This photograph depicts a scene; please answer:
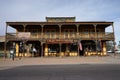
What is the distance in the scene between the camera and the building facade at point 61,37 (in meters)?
31.6

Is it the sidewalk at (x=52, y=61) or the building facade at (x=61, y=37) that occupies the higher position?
the building facade at (x=61, y=37)

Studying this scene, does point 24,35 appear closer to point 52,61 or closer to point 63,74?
point 52,61

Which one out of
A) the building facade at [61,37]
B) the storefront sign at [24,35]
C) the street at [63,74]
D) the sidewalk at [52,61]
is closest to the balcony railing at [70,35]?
the building facade at [61,37]

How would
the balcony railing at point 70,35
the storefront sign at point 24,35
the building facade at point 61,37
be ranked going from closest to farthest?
the storefront sign at point 24,35 → the building facade at point 61,37 → the balcony railing at point 70,35

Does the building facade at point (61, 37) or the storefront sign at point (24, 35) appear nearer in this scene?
the storefront sign at point (24, 35)

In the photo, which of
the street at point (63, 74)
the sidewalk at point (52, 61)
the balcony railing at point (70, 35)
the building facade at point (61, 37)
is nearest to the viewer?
the street at point (63, 74)

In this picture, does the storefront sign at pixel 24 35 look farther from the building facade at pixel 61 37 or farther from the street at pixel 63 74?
the street at pixel 63 74

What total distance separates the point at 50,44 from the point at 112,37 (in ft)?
37.6

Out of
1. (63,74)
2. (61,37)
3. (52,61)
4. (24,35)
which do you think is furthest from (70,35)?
(63,74)

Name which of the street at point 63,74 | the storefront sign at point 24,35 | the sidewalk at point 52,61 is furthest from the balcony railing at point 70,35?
the street at point 63,74

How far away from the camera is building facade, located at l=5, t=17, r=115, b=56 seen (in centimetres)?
3156

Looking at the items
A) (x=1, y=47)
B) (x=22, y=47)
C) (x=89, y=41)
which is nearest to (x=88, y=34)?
(x=89, y=41)

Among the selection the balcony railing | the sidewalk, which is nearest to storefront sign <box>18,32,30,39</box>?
the balcony railing

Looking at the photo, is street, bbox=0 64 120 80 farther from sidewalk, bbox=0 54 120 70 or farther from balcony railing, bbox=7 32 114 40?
balcony railing, bbox=7 32 114 40
